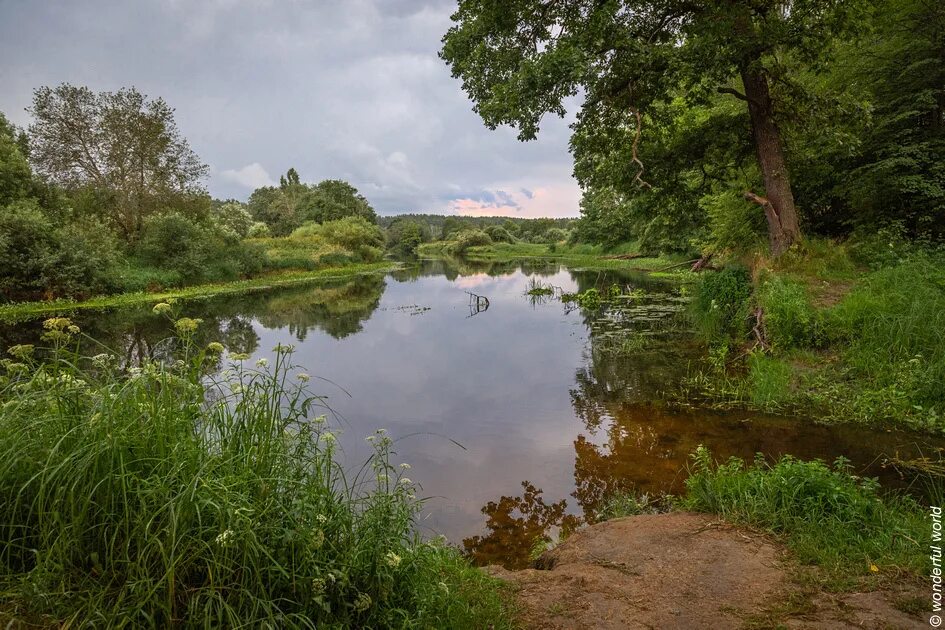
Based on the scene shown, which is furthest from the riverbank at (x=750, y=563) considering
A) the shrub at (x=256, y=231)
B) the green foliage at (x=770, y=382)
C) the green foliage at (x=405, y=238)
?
the green foliage at (x=405, y=238)

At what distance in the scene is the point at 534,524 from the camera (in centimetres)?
491

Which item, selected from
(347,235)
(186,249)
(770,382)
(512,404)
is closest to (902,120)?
(770,382)

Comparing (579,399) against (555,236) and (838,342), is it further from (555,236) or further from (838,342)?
(555,236)

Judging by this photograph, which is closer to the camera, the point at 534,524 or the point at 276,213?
the point at 534,524

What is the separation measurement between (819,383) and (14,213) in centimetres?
2830

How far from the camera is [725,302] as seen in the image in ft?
36.0

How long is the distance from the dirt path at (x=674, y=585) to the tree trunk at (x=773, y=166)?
340 inches

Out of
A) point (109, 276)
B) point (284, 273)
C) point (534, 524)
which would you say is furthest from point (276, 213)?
point (534, 524)

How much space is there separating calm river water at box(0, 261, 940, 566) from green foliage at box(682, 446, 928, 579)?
1073 millimetres

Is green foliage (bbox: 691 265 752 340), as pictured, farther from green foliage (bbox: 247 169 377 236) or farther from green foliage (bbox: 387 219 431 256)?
green foliage (bbox: 387 219 431 256)

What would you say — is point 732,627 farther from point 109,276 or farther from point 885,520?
point 109,276

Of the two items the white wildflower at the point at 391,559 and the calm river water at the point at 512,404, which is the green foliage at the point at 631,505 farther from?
the white wildflower at the point at 391,559

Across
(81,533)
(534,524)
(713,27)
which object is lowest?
(534,524)

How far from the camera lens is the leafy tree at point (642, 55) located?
8.69m
